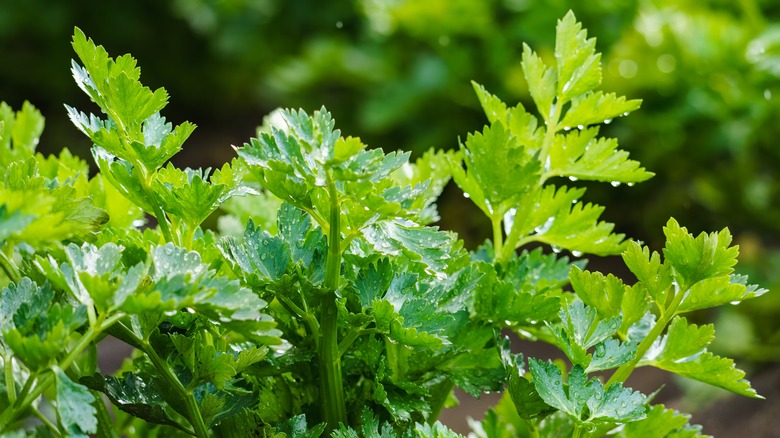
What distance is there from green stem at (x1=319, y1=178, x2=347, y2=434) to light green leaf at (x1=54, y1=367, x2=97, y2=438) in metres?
0.19

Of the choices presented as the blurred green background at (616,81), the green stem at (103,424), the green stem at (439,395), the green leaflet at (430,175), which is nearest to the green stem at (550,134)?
the green leaflet at (430,175)

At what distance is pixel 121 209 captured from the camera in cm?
91

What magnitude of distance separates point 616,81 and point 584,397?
263cm

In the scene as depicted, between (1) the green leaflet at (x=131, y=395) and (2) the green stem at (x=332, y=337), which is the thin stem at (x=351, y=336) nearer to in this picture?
(2) the green stem at (x=332, y=337)

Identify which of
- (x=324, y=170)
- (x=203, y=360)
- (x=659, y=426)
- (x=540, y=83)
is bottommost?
(x=659, y=426)

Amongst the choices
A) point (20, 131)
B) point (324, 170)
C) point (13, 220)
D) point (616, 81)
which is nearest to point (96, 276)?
point (13, 220)

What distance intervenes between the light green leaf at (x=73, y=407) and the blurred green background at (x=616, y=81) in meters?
2.31

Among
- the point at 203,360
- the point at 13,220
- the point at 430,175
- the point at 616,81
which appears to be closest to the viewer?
the point at 13,220

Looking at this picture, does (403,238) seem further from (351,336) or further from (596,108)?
(596,108)

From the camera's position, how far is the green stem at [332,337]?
0.66 meters

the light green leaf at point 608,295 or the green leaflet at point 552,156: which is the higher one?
the green leaflet at point 552,156

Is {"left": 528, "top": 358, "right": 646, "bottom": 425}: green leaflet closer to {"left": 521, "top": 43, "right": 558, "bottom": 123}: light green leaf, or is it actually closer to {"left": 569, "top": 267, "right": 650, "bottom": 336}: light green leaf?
{"left": 569, "top": 267, "right": 650, "bottom": 336}: light green leaf

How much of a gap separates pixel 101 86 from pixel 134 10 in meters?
4.60

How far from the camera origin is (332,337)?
0.70 metres
